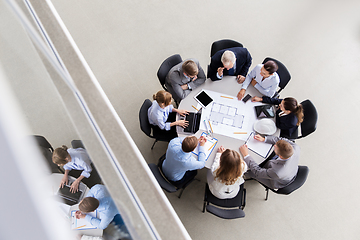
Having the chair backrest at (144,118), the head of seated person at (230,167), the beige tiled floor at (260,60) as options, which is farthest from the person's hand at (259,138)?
the chair backrest at (144,118)

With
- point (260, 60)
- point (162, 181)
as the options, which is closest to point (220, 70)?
point (260, 60)

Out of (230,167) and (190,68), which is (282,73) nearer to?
(190,68)

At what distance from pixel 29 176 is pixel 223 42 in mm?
3024

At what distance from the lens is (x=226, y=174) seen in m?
2.16

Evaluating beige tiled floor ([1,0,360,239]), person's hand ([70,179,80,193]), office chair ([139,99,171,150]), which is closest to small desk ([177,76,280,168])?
office chair ([139,99,171,150])

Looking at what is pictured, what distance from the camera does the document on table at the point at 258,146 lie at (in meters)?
2.44

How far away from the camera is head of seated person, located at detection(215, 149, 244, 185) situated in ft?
6.89

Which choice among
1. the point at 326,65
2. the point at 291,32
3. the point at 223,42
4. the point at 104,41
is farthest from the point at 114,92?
the point at 326,65

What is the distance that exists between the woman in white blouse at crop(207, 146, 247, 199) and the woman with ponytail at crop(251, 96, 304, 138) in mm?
741

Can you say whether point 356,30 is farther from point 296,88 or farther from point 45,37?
point 45,37

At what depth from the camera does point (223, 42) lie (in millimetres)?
3004

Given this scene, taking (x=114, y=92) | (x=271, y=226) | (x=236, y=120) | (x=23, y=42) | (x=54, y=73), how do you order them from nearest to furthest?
(x=54, y=73) < (x=23, y=42) < (x=236, y=120) < (x=271, y=226) < (x=114, y=92)

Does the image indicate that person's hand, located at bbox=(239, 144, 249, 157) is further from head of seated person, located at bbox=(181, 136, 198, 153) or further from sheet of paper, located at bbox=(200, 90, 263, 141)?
head of seated person, located at bbox=(181, 136, 198, 153)

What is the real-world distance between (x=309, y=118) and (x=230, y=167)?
1400 mm
